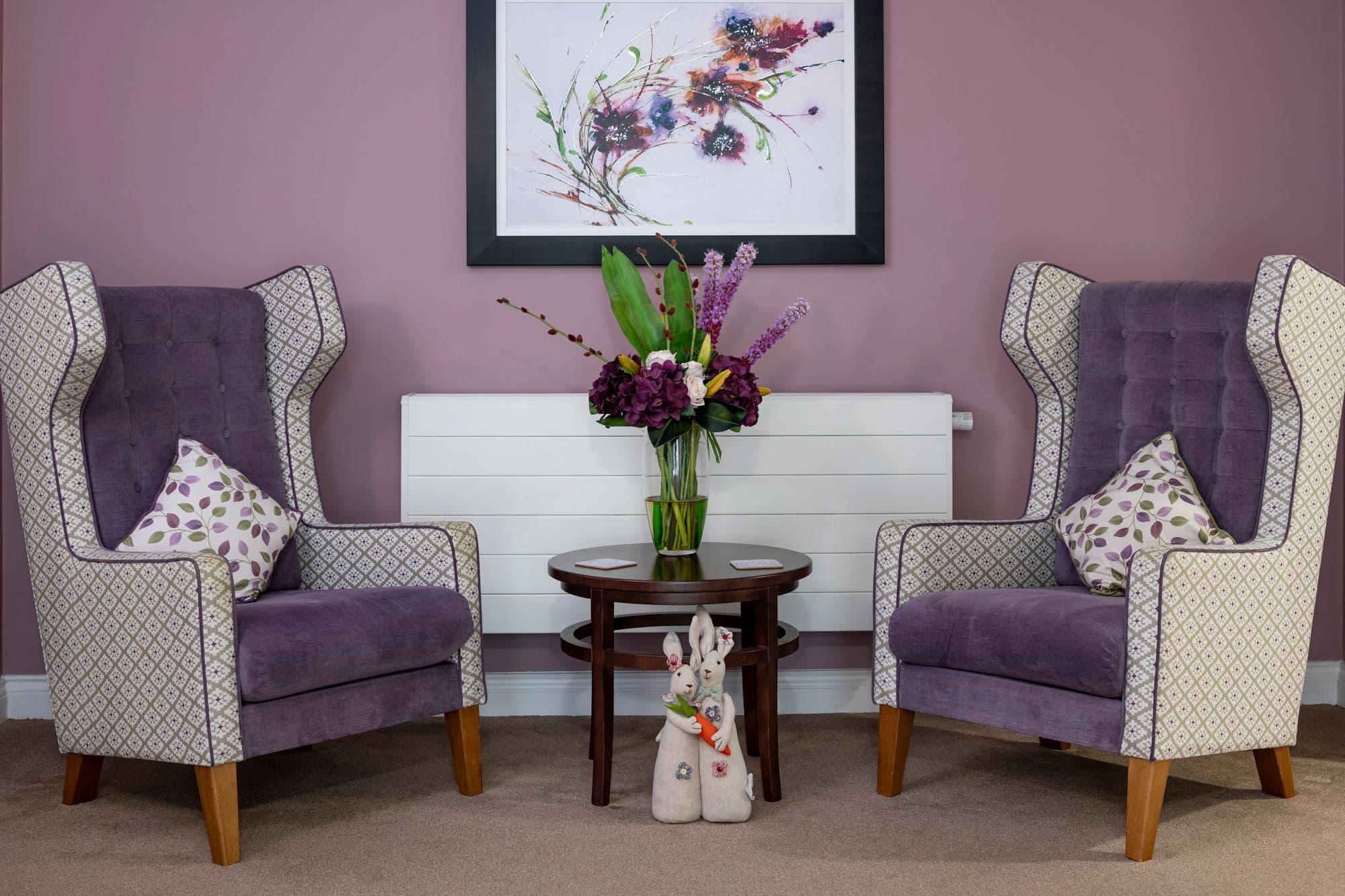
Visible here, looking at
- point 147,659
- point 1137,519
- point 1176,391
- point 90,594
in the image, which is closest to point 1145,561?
point 1137,519

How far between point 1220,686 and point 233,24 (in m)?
2.74

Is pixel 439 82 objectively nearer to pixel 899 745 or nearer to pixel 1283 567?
pixel 899 745

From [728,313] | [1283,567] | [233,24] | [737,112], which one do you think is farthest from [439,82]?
[1283,567]

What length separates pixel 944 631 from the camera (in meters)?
2.18

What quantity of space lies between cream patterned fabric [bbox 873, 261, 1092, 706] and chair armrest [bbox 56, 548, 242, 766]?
4.09 feet

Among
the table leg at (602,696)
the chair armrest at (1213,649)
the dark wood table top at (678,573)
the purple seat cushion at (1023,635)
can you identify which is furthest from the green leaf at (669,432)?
the chair armrest at (1213,649)

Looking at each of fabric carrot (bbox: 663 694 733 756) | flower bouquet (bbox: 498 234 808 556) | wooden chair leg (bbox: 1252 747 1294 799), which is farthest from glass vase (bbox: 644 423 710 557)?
wooden chair leg (bbox: 1252 747 1294 799)

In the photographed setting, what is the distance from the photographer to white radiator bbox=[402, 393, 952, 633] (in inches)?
113

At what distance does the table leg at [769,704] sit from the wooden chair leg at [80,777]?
1.32 m

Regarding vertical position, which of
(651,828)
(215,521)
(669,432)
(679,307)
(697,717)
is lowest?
(651,828)

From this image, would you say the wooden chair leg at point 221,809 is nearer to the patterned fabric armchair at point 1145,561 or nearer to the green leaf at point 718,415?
the green leaf at point 718,415

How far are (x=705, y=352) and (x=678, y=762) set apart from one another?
2.72ft

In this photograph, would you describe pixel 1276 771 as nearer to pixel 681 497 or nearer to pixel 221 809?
pixel 681 497

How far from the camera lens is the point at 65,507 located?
2215 millimetres
